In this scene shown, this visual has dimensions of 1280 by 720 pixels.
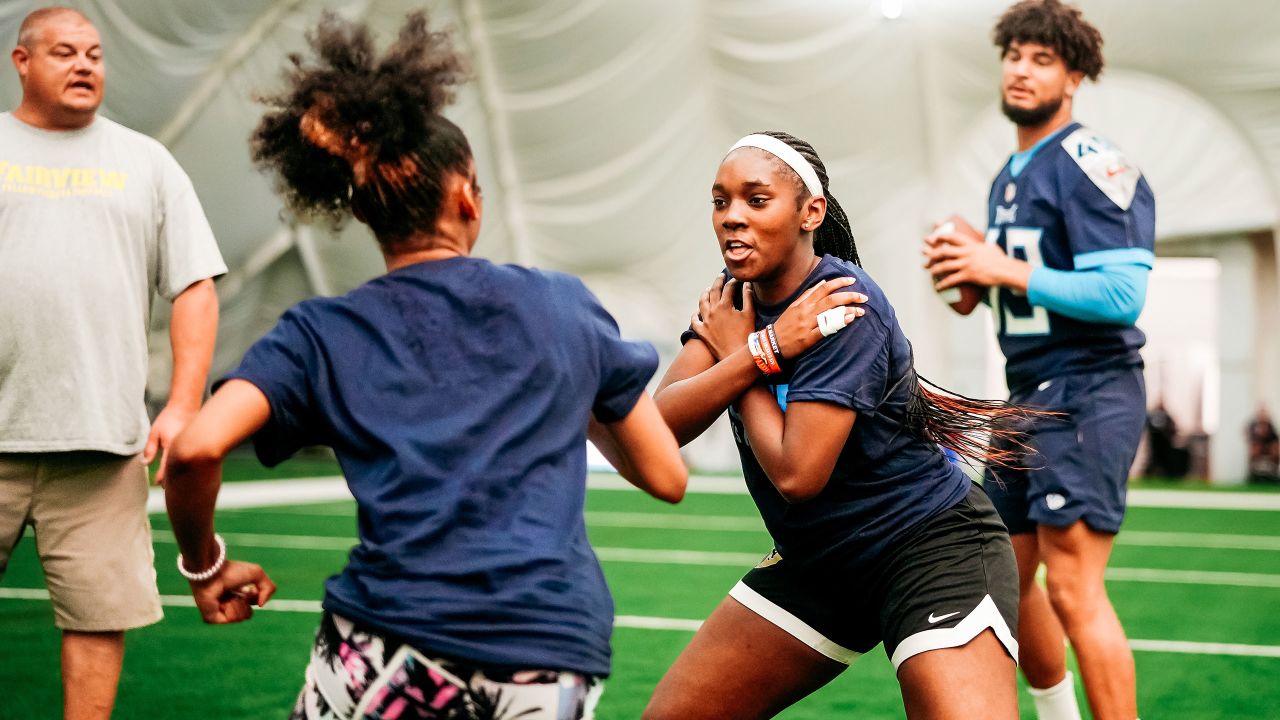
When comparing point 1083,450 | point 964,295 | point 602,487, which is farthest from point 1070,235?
point 602,487

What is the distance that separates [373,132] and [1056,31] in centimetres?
257

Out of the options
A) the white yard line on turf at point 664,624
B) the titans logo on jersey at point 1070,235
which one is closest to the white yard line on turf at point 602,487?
the white yard line on turf at point 664,624

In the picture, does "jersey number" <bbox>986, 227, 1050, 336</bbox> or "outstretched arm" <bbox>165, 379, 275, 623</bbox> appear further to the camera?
"jersey number" <bbox>986, 227, 1050, 336</bbox>

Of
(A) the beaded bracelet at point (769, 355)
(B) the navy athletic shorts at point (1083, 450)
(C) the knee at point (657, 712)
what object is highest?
(A) the beaded bracelet at point (769, 355)

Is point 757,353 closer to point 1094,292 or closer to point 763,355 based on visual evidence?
point 763,355

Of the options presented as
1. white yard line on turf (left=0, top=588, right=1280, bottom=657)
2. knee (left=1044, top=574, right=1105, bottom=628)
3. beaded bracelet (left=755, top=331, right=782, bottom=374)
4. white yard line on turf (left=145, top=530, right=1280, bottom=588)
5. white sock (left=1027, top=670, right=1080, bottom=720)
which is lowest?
white yard line on turf (left=145, top=530, right=1280, bottom=588)

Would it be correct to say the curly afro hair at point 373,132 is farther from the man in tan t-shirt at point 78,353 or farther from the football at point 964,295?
the football at point 964,295

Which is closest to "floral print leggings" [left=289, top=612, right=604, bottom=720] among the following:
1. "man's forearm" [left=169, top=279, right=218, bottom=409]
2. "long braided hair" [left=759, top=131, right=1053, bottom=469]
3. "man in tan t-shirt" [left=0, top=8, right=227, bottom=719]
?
"long braided hair" [left=759, top=131, right=1053, bottom=469]

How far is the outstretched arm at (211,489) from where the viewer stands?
2078 mm

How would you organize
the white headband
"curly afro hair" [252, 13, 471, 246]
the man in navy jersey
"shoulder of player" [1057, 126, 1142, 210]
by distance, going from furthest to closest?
"shoulder of player" [1057, 126, 1142, 210] < the man in navy jersey < the white headband < "curly afro hair" [252, 13, 471, 246]

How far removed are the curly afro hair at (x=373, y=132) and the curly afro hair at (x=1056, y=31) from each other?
236 centimetres

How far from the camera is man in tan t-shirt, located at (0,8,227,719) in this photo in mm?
3715

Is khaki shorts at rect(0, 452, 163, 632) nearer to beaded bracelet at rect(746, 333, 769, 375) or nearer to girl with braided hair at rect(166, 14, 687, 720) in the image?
girl with braided hair at rect(166, 14, 687, 720)

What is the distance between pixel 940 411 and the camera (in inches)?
122
